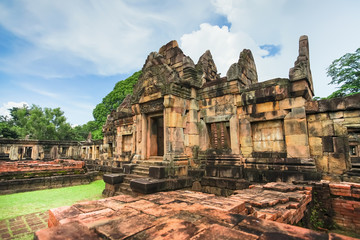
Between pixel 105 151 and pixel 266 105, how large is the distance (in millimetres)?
10356

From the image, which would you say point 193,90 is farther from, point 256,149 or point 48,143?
point 48,143

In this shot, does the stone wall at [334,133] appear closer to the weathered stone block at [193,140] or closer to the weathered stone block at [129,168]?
the weathered stone block at [193,140]

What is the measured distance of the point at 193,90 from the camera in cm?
711

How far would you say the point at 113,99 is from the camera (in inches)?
→ 1064

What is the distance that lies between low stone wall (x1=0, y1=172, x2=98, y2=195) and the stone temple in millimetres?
63

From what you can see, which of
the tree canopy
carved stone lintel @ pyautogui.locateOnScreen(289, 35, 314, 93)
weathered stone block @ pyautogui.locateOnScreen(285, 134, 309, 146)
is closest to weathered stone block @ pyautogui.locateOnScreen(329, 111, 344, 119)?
weathered stone block @ pyautogui.locateOnScreen(285, 134, 309, 146)

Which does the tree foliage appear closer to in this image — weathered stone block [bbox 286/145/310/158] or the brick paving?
the brick paving

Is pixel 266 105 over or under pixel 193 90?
under

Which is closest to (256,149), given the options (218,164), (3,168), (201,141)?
(218,164)

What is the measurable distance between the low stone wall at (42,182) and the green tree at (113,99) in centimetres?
1688

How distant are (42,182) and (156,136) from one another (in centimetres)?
563

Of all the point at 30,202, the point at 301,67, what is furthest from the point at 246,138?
the point at 30,202

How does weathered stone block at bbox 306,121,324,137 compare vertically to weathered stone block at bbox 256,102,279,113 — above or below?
below

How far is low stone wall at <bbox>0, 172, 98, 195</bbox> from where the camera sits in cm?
782
